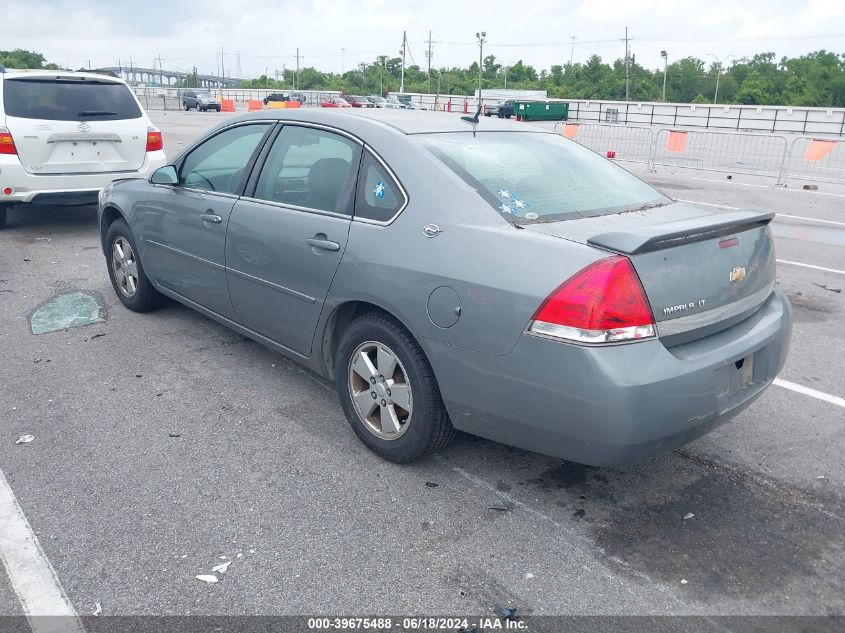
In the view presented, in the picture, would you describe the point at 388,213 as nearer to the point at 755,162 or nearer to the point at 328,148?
the point at 328,148

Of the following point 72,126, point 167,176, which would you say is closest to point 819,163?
point 72,126

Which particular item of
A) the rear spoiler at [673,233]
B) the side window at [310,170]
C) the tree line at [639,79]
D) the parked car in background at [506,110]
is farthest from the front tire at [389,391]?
the tree line at [639,79]

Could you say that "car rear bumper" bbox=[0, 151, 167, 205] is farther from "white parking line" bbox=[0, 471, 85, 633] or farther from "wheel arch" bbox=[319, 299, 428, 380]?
"white parking line" bbox=[0, 471, 85, 633]

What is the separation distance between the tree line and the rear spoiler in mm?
70376

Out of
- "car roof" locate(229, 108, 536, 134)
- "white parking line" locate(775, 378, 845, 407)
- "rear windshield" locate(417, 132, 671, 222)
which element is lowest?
"white parking line" locate(775, 378, 845, 407)

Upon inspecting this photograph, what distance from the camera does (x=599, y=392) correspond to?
2.75 metres

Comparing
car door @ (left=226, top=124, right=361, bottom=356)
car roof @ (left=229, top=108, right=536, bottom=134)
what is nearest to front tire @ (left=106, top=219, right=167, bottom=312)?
car door @ (left=226, top=124, right=361, bottom=356)

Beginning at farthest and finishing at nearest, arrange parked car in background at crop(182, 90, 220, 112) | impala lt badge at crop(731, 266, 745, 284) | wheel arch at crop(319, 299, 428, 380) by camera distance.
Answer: parked car in background at crop(182, 90, 220, 112) → wheel arch at crop(319, 299, 428, 380) → impala lt badge at crop(731, 266, 745, 284)

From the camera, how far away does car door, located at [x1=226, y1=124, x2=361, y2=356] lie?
377cm

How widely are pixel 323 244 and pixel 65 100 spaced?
6.26m

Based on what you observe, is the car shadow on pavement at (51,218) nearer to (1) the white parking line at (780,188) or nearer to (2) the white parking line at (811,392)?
(2) the white parking line at (811,392)

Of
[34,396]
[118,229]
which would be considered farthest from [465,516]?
[118,229]

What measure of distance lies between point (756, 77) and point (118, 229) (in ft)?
296

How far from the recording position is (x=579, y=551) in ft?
9.79
